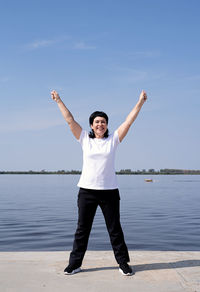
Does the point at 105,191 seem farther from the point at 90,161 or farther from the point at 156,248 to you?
the point at 156,248

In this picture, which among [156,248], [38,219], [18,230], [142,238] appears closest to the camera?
[156,248]

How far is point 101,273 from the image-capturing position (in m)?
5.29

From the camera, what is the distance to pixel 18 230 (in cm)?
1537

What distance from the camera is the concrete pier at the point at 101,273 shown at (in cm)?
470

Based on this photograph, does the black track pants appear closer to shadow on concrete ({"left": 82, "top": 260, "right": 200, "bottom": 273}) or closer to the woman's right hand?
shadow on concrete ({"left": 82, "top": 260, "right": 200, "bottom": 273})

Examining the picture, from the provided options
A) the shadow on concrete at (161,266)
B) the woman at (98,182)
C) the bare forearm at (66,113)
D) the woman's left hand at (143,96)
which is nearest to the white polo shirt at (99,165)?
the woman at (98,182)

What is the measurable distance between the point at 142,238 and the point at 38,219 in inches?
275

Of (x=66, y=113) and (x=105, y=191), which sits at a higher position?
(x=66, y=113)

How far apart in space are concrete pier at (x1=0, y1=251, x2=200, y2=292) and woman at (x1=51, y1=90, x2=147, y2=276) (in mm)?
258

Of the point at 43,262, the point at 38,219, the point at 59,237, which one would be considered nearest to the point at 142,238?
the point at 59,237

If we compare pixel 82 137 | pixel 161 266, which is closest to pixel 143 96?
pixel 82 137

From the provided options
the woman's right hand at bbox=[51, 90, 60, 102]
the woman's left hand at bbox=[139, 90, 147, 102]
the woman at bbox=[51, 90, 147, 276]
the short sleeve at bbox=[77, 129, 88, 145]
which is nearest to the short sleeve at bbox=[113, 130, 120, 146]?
the woman at bbox=[51, 90, 147, 276]

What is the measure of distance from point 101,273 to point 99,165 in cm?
146

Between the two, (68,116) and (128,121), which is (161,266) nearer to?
(128,121)
